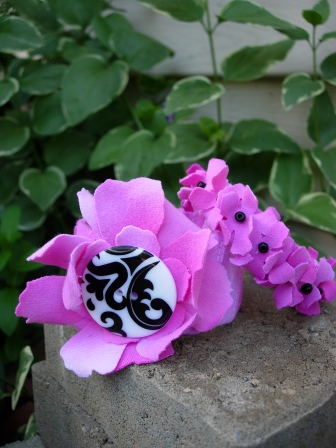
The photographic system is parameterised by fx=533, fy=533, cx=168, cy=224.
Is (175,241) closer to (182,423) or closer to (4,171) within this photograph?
(182,423)

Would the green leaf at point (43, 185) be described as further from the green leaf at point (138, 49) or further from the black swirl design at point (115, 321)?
the black swirl design at point (115, 321)

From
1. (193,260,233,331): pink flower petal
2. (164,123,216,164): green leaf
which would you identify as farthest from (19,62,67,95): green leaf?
(193,260,233,331): pink flower petal

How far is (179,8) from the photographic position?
1.26 m

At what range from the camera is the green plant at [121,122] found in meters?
1.24

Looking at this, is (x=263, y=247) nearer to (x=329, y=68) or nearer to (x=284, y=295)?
(x=284, y=295)

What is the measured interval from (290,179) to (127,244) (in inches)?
27.6

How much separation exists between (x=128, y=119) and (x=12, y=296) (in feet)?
2.43

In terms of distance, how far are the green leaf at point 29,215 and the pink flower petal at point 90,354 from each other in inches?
36.7

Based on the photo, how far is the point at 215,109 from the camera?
1574 mm

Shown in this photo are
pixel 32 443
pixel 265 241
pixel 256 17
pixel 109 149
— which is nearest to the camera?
pixel 265 241

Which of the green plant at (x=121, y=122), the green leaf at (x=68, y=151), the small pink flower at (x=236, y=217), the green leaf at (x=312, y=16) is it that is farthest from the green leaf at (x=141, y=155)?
the small pink flower at (x=236, y=217)

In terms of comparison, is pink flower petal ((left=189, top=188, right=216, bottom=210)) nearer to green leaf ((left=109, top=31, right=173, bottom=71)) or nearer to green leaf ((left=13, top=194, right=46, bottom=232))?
green leaf ((left=109, top=31, right=173, bottom=71))

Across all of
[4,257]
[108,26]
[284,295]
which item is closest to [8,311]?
[4,257]

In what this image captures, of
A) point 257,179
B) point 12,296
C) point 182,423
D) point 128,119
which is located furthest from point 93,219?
point 128,119
